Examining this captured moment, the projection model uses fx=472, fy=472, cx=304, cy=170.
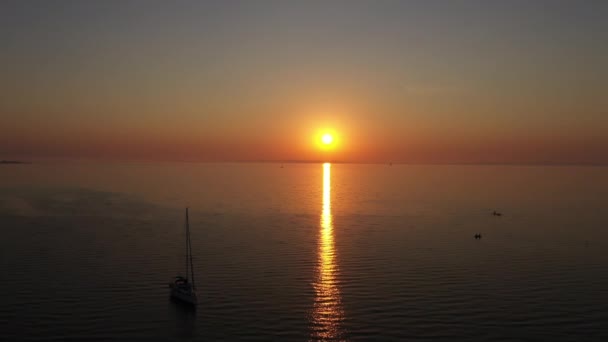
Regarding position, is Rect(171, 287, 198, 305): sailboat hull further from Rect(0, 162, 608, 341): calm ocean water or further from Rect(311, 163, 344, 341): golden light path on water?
Rect(311, 163, 344, 341): golden light path on water

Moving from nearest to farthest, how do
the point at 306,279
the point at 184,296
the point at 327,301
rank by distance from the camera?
1. the point at 184,296
2. the point at 327,301
3. the point at 306,279

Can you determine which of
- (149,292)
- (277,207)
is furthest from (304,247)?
(277,207)

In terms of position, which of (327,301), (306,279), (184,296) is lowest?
(327,301)

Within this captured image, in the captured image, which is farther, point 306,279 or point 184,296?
point 306,279

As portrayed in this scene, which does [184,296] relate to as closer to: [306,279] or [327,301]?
[327,301]

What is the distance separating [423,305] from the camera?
6425 cm

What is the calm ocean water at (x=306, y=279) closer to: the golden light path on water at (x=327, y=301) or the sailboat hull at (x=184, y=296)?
the golden light path on water at (x=327, y=301)

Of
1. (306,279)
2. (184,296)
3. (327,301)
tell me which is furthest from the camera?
(306,279)

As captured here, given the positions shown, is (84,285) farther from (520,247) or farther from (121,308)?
(520,247)

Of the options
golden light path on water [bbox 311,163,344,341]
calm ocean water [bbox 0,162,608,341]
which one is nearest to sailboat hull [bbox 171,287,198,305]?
calm ocean water [bbox 0,162,608,341]

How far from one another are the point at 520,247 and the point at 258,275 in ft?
203

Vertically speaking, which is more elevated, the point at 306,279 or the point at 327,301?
the point at 306,279

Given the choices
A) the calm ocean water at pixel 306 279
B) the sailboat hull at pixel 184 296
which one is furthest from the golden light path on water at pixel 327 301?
the sailboat hull at pixel 184 296

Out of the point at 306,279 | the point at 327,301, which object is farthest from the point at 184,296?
the point at 306,279
